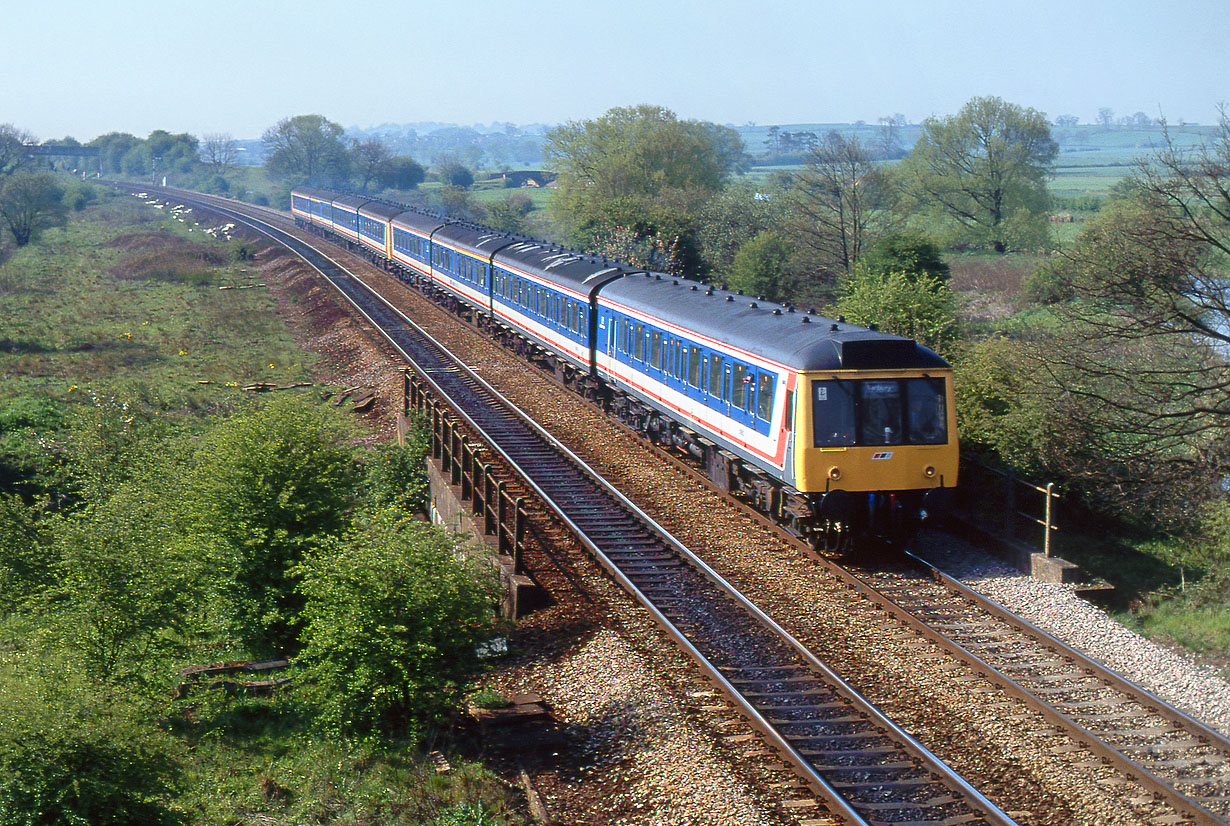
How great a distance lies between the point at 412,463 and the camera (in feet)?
70.0

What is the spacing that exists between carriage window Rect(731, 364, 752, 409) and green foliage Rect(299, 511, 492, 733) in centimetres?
660

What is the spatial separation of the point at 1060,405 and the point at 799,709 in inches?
372

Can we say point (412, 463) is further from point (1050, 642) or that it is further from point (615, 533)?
point (1050, 642)

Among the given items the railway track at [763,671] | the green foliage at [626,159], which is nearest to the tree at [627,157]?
the green foliage at [626,159]

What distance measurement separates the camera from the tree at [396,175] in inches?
5581

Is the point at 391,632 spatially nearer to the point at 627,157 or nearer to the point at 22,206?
the point at 627,157

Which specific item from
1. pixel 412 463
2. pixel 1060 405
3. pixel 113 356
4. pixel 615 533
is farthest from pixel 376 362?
pixel 1060 405

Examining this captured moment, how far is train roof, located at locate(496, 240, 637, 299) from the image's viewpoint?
89.5 feet

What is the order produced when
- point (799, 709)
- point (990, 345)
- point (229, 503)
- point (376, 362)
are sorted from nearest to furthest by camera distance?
point (799, 709), point (229, 503), point (990, 345), point (376, 362)

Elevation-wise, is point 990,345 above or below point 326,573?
above

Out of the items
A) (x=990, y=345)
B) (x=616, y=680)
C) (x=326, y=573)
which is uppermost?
(x=990, y=345)

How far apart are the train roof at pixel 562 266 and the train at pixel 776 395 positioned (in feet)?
0.32

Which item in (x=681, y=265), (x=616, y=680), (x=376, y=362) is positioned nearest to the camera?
(x=616, y=680)

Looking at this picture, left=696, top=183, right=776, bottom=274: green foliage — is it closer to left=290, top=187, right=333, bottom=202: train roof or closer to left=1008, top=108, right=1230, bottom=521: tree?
left=1008, top=108, right=1230, bottom=521: tree
